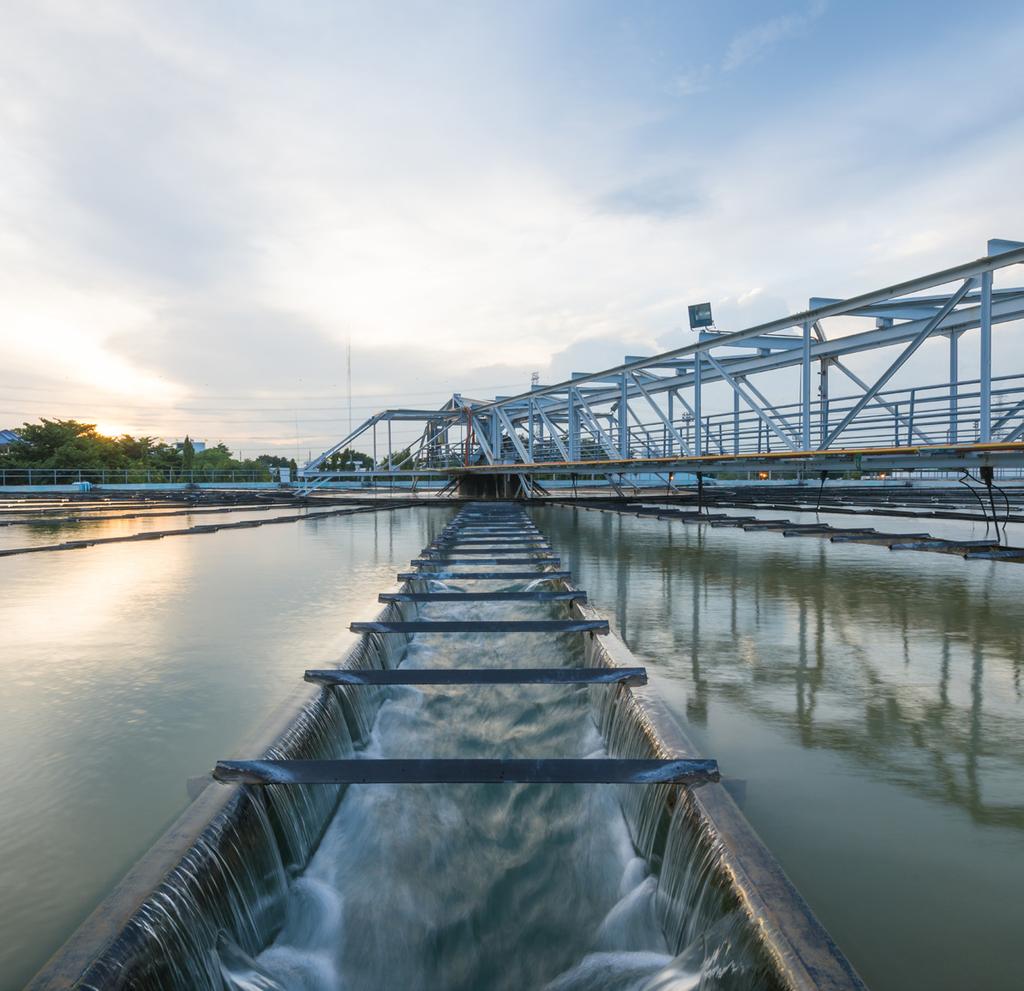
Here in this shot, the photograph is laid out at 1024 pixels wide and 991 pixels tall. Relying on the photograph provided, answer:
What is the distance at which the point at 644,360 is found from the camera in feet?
53.5

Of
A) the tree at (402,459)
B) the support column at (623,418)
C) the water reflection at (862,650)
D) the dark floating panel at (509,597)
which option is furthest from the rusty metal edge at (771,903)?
the tree at (402,459)

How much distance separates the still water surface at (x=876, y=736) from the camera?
2.09 m

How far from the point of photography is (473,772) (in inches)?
102

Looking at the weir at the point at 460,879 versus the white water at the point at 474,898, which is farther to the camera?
Answer: the white water at the point at 474,898

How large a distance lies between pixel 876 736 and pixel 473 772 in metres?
2.26

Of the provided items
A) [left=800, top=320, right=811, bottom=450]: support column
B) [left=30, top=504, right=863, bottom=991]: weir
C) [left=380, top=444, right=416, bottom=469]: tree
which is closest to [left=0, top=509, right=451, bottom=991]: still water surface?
[left=30, top=504, right=863, bottom=991]: weir

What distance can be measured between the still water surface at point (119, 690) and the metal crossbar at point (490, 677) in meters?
0.24

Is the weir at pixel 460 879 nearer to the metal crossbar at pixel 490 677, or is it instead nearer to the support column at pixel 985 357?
the metal crossbar at pixel 490 677

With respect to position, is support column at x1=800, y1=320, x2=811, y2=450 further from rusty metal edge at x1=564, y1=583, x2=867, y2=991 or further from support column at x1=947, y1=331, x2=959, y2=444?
rusty metal edge at x1=564, y1=583, x2=867, y2=991

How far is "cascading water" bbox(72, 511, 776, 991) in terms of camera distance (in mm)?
2059

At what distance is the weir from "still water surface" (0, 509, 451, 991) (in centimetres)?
41

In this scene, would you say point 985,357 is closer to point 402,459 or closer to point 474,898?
Result: point 474,898

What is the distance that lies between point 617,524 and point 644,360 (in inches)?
174

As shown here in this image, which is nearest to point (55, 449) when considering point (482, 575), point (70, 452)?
point (70, 452)
